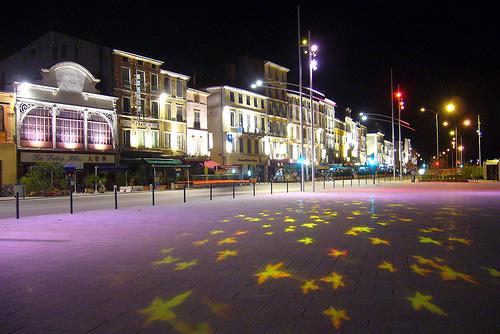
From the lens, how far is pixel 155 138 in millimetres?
51750

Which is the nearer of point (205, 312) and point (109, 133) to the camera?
point (205, 312)

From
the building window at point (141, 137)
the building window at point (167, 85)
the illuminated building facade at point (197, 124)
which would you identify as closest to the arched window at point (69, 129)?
the building window at point (141, 137)

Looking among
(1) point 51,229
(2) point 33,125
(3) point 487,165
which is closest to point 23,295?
(1) point 51,229

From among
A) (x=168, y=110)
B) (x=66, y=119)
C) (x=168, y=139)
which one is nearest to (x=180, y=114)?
(x=168, y=110)

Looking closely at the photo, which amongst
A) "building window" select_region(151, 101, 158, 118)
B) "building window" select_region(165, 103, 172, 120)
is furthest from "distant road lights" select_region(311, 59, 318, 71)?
"building window" select_region(165, 103, 172, 120)

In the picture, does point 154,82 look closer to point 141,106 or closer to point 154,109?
point 154,109

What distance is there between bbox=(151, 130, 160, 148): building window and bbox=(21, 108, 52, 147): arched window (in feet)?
40.9

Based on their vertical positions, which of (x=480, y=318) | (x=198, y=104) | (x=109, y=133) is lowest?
(x=480, y=318)

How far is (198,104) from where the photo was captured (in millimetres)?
58625

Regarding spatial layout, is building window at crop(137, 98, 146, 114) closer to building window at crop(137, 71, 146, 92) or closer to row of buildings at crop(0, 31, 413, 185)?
row of buildings at crop(0, 31, 413, 185)

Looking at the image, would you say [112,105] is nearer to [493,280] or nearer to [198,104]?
[198,104]

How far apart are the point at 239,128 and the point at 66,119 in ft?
92.0

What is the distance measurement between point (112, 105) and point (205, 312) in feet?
144

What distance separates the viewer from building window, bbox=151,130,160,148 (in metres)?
51.3
